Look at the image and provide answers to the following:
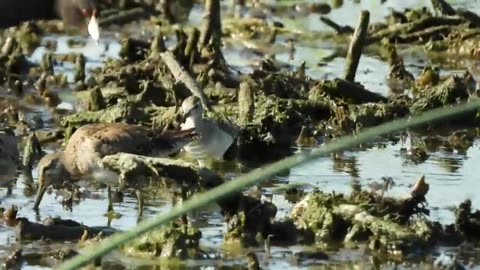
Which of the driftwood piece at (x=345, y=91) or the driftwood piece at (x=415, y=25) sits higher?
the driftwood piece at (x=415, y=25)

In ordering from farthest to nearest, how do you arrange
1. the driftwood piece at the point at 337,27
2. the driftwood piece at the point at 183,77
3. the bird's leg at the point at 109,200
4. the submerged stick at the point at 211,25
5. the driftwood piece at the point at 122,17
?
the driftwood piece at the point at 337,27 → the driftwood piece at the point at 122,17 → the submerged stick at the point at 211,25 → the driftwood piece at the point at 183,77 → the bird's leg at the point at 109,200

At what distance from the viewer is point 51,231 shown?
7.88 meters

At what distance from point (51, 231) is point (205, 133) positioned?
2.58 m

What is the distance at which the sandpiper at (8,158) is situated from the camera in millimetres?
9188

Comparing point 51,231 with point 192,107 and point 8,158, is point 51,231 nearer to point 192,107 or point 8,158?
point 8,158

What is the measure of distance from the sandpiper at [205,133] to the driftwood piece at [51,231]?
2.35 metres

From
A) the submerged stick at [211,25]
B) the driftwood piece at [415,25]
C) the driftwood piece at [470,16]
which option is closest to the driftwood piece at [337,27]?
the driftwood piece at [415,25]

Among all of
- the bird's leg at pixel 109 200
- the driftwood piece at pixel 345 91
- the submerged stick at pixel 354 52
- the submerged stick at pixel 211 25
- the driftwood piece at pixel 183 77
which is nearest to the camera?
the bird's leg at pixel 109 200

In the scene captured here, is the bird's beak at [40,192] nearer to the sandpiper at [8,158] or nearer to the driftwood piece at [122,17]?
the sandpiper at [8,158]

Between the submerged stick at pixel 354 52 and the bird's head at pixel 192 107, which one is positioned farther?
the submerged stick at pixel 354 52

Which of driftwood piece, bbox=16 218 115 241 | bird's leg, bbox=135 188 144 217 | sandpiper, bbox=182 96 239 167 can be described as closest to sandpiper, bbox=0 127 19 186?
bird's leg, bbox=135 188 144 217

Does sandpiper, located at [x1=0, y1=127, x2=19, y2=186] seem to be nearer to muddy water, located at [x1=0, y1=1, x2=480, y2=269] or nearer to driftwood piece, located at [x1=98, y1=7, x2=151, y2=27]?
muddy water, located at [x1=0, y1=1, x2=480, y2=269]

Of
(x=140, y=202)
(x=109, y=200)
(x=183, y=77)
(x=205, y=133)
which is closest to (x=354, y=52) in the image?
(x=183, y=77)

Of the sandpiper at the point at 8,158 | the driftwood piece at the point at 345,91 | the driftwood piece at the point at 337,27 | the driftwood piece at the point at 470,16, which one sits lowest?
the sandpiper at the point at 8,158
